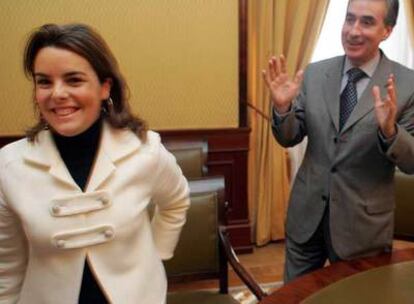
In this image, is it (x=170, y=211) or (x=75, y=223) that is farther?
(x=170, y=211)

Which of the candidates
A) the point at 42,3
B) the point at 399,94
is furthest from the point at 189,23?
the point at 399,94

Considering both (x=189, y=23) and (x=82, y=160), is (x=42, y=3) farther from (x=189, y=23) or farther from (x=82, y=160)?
(x=82, y=160)

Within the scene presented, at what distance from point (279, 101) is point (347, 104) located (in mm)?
236

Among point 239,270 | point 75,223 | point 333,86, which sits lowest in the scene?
point 239,270

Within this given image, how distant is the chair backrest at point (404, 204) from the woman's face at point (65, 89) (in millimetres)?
1346

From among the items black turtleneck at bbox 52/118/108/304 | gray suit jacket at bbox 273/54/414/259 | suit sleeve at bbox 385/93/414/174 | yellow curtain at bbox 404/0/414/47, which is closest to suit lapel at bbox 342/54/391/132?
gray suit jacket at bbox 273/54/414/259

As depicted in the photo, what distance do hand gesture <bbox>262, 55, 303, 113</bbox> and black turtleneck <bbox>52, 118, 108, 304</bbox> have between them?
2.23ft

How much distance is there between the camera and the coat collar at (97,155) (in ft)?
3.20

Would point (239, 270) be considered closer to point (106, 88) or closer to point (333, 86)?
point (333, 86)

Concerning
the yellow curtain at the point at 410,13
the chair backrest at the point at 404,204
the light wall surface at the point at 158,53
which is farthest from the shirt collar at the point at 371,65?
the yellow curtain at the point at 410,13

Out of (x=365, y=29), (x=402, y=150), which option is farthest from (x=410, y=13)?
(x=402, y=150)

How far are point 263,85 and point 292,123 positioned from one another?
1773 millimetres

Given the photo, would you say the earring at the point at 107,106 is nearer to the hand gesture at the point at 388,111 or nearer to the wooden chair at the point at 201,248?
the wooden chair at the point at 201,248

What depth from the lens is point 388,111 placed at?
1.29 meters
